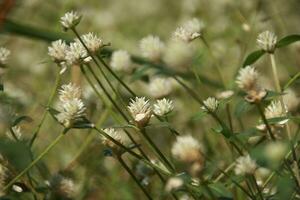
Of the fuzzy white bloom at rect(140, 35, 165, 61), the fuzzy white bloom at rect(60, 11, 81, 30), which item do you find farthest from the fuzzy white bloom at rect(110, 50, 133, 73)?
the fuzzy white bloom at rect(60, 11, 81, 30)

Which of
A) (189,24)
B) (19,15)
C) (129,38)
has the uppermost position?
(19,15)

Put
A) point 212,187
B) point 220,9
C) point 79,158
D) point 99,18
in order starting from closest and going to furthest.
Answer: point 212,187 → point 79,158 → point 220,9 → point 99,18

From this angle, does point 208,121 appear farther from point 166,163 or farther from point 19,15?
point 19,15

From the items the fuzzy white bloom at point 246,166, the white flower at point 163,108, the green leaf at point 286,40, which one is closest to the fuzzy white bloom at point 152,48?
the white flower at point 163,108

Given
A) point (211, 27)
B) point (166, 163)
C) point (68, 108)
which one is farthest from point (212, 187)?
point (211, 27)

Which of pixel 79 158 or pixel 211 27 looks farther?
pixel 211 27

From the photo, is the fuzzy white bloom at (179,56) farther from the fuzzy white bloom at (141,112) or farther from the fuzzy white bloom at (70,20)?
the fuzzy white bloom at (70,20)

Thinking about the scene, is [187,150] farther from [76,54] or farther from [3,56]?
[3,56]
